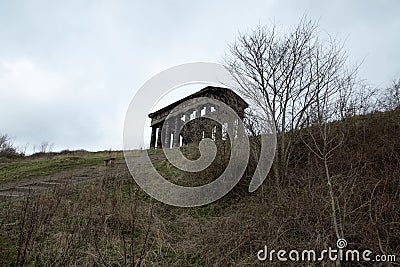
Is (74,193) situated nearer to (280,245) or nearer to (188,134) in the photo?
(188,134)

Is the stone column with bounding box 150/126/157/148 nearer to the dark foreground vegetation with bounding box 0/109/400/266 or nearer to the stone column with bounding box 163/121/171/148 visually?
the stone column with bounding box 163/121/171/148

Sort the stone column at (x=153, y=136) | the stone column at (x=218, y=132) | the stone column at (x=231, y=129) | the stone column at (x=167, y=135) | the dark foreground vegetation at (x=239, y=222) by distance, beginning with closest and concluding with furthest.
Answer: the dark foreground vegetation at (x=239, y=222) < the stone column at (x=231, y=129) < the stone column at (x=218, y=132) < the stone column at (x=167, y=135) < the stone column at (x=153, y=136)

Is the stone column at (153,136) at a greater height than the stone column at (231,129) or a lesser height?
greater

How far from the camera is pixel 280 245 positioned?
12.3 ft

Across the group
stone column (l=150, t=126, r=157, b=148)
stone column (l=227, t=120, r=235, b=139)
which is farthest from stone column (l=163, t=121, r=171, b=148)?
stone column (l=227, t=120, r=235, b=139)

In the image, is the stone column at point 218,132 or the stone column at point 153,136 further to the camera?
the stone column at point 153,136

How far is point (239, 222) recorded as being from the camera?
4602 millimetres

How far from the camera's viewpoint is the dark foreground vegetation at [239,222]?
3.69 metres

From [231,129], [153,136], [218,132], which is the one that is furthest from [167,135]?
[231,129]

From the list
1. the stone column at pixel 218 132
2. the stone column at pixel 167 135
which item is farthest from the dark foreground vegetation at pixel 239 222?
the stone column at pixel 167 135

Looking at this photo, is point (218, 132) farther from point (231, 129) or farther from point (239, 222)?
point (239, 222)

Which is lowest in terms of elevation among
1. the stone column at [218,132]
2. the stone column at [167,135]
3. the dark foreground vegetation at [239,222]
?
the dark foreground vegetation at [239,222]

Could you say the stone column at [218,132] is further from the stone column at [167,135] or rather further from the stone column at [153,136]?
the stone column at [153,136]

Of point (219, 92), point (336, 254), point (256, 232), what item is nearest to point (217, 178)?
point (219, 92)
